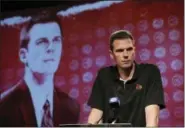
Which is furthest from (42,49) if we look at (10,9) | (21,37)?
(10,9)

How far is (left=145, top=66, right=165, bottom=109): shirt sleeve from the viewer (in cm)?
191

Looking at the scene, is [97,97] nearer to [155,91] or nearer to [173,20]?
[155,91]

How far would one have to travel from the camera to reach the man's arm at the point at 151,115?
72.5 inches

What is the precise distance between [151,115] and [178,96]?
1594 mm

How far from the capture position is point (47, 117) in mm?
3846

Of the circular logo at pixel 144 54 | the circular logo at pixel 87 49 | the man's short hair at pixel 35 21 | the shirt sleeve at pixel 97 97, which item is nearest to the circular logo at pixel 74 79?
the circular logo at pixel 87 49

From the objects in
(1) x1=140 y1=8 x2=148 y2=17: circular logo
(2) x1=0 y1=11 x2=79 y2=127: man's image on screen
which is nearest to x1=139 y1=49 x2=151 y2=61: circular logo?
(1) x1=140 y1=8 x2=148 y2=17: circular logo

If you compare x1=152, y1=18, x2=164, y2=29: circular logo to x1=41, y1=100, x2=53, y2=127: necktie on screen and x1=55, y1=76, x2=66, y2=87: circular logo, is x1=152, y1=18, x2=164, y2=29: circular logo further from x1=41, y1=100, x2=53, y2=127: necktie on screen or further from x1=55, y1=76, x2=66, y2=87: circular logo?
x1=41, y1=100, x2=53, y2=127: necktie on screen

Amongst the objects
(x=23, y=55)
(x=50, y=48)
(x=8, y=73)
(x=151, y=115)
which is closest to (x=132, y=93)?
(x=151, y=115)

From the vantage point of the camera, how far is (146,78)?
6.50 ft

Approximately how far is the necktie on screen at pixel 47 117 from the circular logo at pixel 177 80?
128 centimetres

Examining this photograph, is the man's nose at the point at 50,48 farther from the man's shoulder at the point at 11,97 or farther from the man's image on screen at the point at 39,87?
the man's shoulder at the point at 11,97

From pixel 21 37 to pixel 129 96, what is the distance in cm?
239

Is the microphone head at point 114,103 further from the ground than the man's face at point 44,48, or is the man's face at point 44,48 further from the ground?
the man's face at point 44,48
